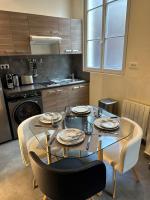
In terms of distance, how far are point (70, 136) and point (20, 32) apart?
A: 2.18 m

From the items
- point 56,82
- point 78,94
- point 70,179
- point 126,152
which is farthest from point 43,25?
point 70,179

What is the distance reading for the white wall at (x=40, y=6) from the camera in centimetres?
A: 276

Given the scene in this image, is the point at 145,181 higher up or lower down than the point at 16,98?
lower down

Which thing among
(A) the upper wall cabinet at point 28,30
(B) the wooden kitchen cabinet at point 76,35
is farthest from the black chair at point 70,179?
(B) the wooden kitchen cabinet at point 76,35

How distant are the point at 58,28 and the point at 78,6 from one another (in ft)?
2.51

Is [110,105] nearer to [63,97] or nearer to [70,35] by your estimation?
[63,97]

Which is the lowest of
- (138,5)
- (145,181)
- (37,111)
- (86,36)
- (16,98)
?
(145,181)

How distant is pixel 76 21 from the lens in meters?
3.23

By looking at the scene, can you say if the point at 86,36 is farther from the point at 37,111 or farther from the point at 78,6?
the point at 37,111

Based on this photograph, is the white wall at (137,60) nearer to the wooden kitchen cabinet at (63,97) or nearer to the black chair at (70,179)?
the wooden kitchen cabinet at (63,97)

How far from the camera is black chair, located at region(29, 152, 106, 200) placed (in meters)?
0.97

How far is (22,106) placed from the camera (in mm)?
2727

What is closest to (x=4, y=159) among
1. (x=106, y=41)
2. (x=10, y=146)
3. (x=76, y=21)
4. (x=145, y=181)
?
(x=10, y=146)

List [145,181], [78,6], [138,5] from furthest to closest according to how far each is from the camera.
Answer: [78,6] < [138,5] < [145,181]
